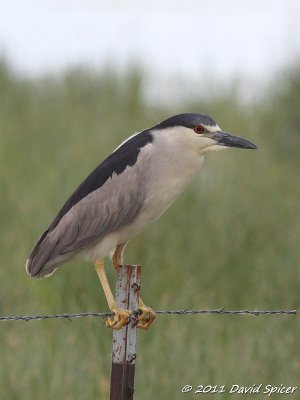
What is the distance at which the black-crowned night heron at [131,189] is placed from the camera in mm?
5836

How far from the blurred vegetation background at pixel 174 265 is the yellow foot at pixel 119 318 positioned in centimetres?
139

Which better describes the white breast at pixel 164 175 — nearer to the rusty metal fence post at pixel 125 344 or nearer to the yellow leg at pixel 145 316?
the yellow leg at pixel 145 316

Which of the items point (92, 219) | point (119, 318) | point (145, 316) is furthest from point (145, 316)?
point (92, 219)

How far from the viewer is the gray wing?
5.86 meters

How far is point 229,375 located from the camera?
7.13m

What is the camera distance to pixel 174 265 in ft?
31.0

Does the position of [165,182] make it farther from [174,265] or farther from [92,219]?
[174,265]

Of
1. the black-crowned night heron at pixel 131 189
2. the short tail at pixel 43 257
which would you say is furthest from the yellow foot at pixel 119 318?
the short tail at pixel 43 257

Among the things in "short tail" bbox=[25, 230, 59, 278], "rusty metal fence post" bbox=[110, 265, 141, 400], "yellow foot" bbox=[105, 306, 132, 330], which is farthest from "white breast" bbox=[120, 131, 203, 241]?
"rusty metal fence post" bbox=[110, 265, 141, 400]

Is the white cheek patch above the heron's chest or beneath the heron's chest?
above

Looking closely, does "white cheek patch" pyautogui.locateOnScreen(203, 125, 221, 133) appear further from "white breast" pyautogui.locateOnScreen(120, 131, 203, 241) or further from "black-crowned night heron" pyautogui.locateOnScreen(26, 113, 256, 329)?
"white breast" pyautogui.locateOnScreen(120, 131, 203, 241)

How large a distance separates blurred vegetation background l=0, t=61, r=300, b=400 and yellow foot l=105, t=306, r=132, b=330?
1.39 metres

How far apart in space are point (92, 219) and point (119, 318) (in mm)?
815

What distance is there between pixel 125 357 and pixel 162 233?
16.2 feet
